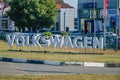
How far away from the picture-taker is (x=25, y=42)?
2492 cm

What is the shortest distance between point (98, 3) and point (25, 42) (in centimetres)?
2768

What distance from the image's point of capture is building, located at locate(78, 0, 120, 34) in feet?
155

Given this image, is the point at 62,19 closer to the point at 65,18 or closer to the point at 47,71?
the point at 65,18

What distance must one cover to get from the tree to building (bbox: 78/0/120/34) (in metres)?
4.27

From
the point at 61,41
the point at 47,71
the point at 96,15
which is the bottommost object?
the point at 47,71

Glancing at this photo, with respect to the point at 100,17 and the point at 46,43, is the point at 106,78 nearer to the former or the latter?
the point at 46,43

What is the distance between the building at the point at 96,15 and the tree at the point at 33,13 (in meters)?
4.27

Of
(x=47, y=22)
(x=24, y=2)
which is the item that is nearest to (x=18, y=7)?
(x=24, y=2)

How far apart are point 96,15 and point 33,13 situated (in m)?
8.22

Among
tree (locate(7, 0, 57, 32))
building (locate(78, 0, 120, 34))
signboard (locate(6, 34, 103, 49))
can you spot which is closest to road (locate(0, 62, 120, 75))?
signboard (locate(6, 34, 103, 49))

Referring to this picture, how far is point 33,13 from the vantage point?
158 ft

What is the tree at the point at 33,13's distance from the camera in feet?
157

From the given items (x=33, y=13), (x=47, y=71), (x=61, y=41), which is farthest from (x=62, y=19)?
(x=47, y=71)

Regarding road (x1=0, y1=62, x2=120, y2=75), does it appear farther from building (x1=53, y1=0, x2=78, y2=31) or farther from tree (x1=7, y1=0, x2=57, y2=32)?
building (x1=53, y1=0, x2=78, y2=31)
